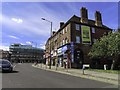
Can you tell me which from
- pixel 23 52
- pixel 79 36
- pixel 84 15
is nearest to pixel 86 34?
pixel 79 36

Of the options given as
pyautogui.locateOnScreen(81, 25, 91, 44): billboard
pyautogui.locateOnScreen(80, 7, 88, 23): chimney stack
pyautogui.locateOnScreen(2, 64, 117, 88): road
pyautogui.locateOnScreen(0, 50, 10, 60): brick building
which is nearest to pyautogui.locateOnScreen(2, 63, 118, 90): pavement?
pyautogui.locateOnScreen(2, 64, 117, 88): road

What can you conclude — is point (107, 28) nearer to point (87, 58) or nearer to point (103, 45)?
point (87, 58)

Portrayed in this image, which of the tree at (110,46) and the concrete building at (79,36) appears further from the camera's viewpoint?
the concrete building at (79,36)

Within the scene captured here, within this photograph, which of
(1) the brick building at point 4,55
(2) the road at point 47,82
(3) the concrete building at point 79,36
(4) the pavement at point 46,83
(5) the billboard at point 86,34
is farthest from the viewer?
(1) the brick building at point 4,55

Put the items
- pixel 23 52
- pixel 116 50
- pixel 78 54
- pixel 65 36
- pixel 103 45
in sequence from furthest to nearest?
1. pixel 23 52
2. pixel 65 36
3. pixel 78 54
4. pixel 103 45
5. pixel 116 50

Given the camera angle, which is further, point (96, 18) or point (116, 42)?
point (96, 18)

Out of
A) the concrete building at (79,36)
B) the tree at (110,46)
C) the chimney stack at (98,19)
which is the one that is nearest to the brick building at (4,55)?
the concrete building at (79,36)

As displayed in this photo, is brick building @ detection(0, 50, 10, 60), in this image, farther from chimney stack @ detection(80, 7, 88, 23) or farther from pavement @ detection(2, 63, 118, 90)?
pavement @ detection(2, 63, 118, 90)

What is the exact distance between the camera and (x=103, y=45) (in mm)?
34250

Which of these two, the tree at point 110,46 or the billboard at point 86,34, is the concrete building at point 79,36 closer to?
the billboard at point 86,34

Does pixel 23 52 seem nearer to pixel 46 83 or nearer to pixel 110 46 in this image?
pixel 110 46

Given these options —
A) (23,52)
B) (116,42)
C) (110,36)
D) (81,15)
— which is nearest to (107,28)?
(81,15)

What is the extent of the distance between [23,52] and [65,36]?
10005 centimetres

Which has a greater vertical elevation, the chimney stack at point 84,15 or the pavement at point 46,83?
the chimney stack at point 84,15
